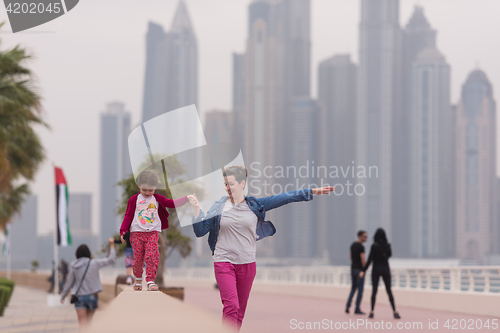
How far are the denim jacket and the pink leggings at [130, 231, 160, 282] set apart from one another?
369 mm

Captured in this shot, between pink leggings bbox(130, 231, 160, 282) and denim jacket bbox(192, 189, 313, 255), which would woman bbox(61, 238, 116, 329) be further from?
denim jacket bbox(192, 189, 313, 255)

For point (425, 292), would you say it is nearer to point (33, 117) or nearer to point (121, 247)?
point (121, 247)

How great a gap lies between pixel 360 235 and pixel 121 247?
257 inches

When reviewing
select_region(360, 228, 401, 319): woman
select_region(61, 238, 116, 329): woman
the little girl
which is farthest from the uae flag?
the little girl

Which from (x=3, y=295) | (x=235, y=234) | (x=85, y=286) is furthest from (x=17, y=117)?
(x=235, y=234)

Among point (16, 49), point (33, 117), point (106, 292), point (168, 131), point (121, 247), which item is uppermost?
point (16, 49)

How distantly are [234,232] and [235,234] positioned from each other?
2 cm

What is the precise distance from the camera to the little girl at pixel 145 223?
18.0 feet

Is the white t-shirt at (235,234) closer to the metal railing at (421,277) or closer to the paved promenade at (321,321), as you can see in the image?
the paved promenade at (321,321)

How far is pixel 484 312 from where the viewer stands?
13227mm

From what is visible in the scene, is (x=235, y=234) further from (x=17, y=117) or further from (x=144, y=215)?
(x=17, y=117)

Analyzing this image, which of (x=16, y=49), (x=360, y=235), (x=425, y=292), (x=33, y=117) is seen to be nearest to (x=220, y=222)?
(x=360, y=235)

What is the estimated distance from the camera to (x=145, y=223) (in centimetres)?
553

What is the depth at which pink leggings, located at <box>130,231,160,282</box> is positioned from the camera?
548 centimetres
